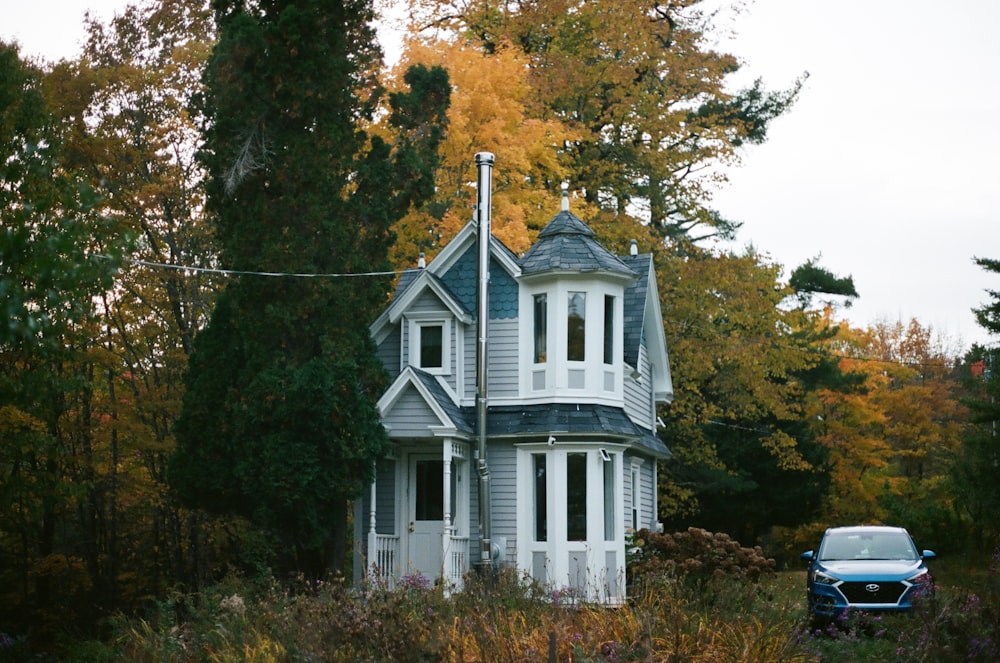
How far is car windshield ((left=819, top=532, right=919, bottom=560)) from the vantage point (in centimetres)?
1842

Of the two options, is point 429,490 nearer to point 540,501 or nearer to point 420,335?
point 540,501

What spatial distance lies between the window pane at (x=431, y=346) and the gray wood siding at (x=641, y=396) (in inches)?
157

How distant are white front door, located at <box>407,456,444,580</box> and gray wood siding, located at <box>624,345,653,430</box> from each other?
13.7ft

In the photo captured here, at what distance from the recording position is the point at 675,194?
103ft

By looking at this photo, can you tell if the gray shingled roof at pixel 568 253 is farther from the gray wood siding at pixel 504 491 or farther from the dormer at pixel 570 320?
the gray wood siding at pixel 504 491

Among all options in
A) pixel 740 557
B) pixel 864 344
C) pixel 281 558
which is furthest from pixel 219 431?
pixel 864 344

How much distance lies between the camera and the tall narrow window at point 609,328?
23.6 meters

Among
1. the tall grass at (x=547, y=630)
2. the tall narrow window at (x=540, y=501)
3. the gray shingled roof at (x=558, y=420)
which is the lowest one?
the tall grass at (x=547, y=630)

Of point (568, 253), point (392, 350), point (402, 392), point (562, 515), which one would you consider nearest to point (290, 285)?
point (402, 392)

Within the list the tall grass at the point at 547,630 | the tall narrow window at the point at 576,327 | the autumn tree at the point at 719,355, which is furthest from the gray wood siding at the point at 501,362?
the tall grass at the point at 547,630

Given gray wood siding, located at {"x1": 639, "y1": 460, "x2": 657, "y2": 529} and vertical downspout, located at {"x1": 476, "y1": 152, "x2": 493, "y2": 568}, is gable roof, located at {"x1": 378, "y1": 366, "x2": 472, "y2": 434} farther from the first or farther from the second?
gray wood siding, located at {"x1": 639, "y1": 460, "x2": 657, "y2": 529}

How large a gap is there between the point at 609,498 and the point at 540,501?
132cm

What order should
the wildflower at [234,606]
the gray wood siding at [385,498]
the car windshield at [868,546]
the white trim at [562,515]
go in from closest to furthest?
the wildflower at [234,606] → the car windshield at [868,546] → the white trim at [562,515] → the gray wood siding at [385,498]

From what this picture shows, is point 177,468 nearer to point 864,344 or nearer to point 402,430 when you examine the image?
point 402,430
